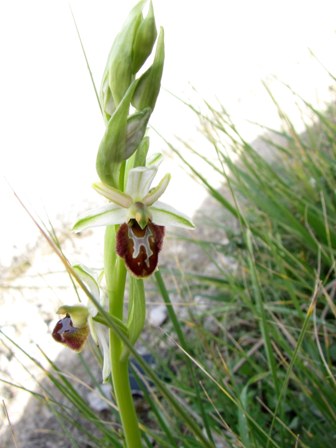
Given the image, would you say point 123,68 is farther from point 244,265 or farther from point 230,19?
point 230,19

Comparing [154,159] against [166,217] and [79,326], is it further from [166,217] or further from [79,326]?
[79,326]

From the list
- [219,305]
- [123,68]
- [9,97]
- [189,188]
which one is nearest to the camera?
[123,68]

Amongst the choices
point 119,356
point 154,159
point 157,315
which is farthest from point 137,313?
point 157,315

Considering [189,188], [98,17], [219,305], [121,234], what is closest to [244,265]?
[219,305]

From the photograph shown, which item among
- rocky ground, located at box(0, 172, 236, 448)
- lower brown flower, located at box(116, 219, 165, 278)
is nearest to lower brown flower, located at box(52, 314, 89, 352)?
lower brown flower, located at box(116, 219, 165, 278)

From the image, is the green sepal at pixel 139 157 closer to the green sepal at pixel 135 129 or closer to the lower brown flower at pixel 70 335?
the green sepal at pixel 135 129

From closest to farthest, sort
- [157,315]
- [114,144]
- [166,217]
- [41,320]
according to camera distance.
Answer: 1. [114,144]
2. [166,217]
3. [157,315]
4. [41,320]

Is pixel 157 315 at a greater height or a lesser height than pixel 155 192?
lesser
